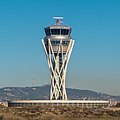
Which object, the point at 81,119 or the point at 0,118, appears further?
the point at 81,119

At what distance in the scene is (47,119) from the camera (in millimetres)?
109688

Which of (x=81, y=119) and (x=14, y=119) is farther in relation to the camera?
(x=81, y=119)

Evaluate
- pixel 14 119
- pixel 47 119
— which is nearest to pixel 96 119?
pixel 47 119

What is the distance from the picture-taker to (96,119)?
115625mm

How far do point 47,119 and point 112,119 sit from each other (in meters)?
15.9

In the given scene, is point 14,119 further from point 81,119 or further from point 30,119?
point 81,119

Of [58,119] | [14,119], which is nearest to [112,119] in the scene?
[58,119]

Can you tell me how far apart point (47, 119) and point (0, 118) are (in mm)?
10600

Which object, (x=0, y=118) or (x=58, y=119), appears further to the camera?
(x=58, y=119)

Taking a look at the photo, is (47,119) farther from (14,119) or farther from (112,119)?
(112,119)

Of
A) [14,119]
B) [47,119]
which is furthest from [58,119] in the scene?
[14,119]

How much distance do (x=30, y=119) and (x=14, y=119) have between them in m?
6.40

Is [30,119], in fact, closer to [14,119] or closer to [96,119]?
[14,119]

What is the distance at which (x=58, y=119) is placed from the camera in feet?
368
